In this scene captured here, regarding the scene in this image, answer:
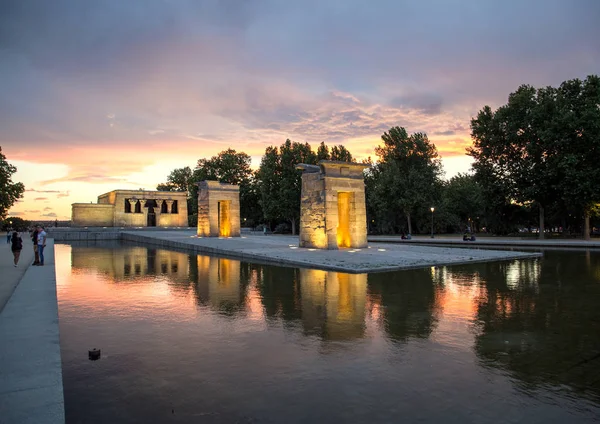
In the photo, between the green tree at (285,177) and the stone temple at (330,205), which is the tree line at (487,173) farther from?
the stone temple at (330,205)

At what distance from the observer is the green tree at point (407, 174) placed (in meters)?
47.6

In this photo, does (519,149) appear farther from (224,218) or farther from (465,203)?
(224,218)

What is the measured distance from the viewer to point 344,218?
85.8ft

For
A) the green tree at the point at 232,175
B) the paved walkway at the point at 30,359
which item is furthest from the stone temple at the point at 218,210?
the paved walkway at the point at 30,359

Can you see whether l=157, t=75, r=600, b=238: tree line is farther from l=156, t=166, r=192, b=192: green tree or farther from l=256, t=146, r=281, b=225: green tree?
l=156, t=166, r=192, b=192: green tree

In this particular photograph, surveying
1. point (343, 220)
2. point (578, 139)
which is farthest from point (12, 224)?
point (578, 139)

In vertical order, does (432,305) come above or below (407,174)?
below

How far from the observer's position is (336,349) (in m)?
6.04

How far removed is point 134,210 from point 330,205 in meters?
45.3

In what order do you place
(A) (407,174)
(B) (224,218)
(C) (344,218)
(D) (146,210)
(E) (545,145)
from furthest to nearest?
(D) (146,210) < (A) (407,174) < (B) (224,218) < (E) (545,145) < (C) (344,218)

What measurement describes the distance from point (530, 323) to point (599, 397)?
10.6ft

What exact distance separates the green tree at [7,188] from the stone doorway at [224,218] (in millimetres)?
22526

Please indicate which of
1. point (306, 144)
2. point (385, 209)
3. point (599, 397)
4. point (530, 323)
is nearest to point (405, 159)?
point (385, 209)

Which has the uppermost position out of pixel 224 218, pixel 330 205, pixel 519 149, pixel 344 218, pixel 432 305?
pixel 519 149
